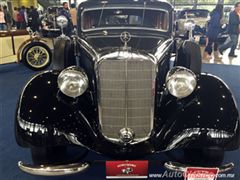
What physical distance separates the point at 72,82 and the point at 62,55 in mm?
1205

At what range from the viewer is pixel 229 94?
7.32ft

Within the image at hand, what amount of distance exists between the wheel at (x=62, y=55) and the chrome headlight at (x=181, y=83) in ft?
4.83

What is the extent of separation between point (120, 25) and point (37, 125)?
1576 millimetres

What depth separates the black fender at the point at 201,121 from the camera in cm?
197

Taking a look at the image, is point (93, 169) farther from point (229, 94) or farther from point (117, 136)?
point (229, 94)

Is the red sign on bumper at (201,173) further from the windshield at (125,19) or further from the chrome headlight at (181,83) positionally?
the windshield at (125,19)

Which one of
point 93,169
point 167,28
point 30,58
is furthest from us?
point 30,58

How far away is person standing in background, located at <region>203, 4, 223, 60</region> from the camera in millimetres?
6977

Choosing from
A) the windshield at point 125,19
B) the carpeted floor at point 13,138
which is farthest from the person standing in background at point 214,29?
the windshield at point 125,19

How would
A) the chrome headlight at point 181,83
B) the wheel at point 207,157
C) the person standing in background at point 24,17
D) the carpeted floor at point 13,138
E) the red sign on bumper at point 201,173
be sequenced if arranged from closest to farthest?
the red sign on bumper at point 201,173, the chrome headlight at point 181,83, the wheel at point 207,157, the carpeted floor at point 13,138, the person standing in background at point 24,17

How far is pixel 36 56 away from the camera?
20.3 ft

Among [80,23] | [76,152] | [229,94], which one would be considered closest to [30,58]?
[80,23]

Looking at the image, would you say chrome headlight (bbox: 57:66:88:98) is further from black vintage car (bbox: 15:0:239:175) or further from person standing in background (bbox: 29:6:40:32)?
person standing in background (bbox: 29:6:40:32)

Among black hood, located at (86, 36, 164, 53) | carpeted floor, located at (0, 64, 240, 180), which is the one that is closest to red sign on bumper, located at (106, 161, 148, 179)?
carpeted floor, located at (0, 64, 240, 180)
